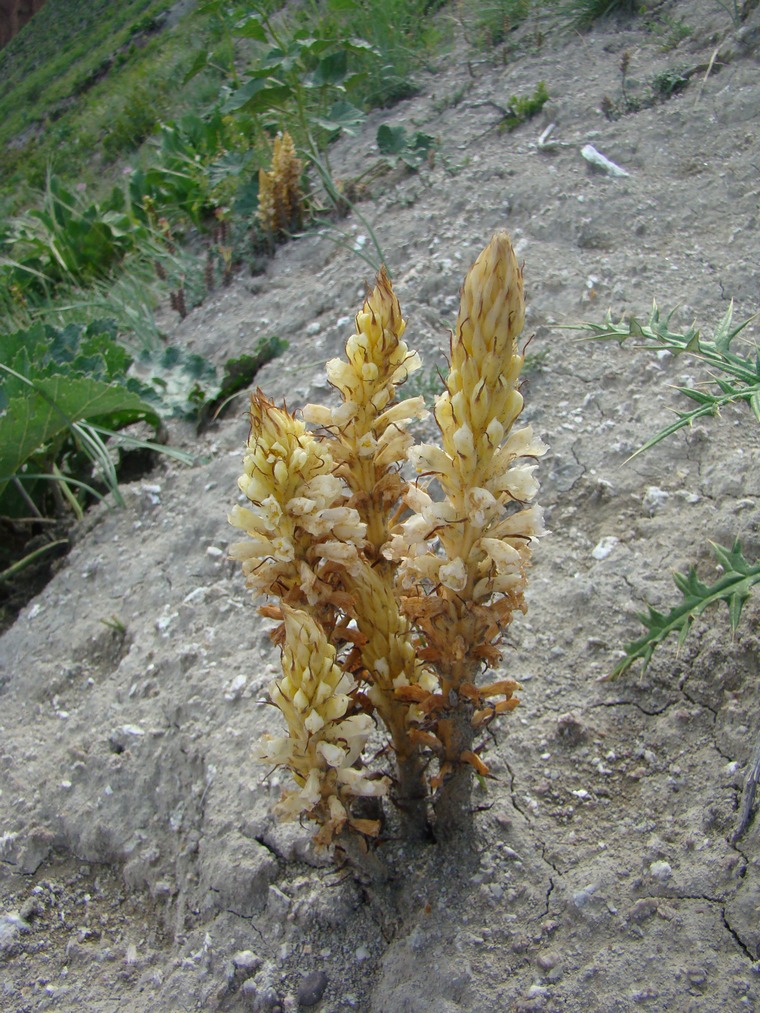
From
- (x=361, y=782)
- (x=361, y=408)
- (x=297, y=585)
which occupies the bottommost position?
(x=361, y=782)

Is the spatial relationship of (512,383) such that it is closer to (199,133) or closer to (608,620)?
(608,620)

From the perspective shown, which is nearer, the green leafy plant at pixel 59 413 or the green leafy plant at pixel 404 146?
the green leafy plant at pixel 59 413

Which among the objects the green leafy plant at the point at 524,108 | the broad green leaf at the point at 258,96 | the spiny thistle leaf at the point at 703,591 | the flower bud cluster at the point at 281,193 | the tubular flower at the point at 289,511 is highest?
the tubular flower at the point at 289,511

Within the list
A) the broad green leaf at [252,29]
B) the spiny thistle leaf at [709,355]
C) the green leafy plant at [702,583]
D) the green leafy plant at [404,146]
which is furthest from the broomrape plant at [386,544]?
the broad green leaf at [252,29]

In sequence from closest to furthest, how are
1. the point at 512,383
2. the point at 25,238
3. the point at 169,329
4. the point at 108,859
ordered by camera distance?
1. the point at 512,383
2. the point at 108,859
3. the point at 169,329
4. the point at 25,238

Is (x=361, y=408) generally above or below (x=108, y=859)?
above

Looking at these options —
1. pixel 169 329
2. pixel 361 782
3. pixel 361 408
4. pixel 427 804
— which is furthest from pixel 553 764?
pixel 169 329

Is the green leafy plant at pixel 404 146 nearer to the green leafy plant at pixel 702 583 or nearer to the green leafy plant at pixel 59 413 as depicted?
the green leafy plant at pixel 59 413
